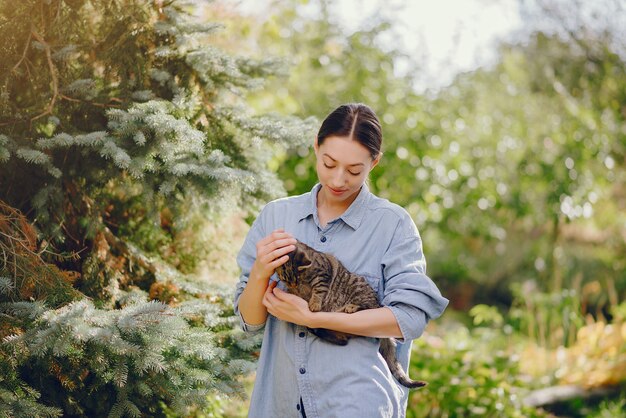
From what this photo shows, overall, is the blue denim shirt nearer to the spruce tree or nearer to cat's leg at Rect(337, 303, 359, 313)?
cat's leg at Rect(337, 303, 359, 313)

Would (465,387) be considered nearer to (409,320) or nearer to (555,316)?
(555,316)

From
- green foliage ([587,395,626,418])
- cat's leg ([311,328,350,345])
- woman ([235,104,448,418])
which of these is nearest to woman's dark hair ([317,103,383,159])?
woman ([235,104,448,418])

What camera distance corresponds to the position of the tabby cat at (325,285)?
2.25 meters

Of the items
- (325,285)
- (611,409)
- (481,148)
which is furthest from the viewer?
(481,148)

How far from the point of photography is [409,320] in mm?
2193

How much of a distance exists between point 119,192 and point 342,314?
1.86m

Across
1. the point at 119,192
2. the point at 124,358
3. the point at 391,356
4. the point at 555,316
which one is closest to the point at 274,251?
the point at 391,356

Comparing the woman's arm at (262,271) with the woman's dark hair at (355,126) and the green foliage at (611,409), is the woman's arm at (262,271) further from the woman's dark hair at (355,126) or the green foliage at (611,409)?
the green foliage at (611,409)

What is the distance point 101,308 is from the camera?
9.98 ft

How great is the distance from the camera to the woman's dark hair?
7.46 ft

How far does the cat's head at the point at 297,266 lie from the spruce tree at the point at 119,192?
0.70m

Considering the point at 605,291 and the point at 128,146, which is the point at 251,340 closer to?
the point at 128,146

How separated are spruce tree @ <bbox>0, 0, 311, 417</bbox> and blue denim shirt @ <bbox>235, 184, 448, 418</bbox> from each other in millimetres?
583

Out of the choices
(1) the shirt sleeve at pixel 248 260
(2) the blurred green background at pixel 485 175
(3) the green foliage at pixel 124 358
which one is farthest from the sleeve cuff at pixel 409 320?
(2) the blurred green background at pixel 485 175
